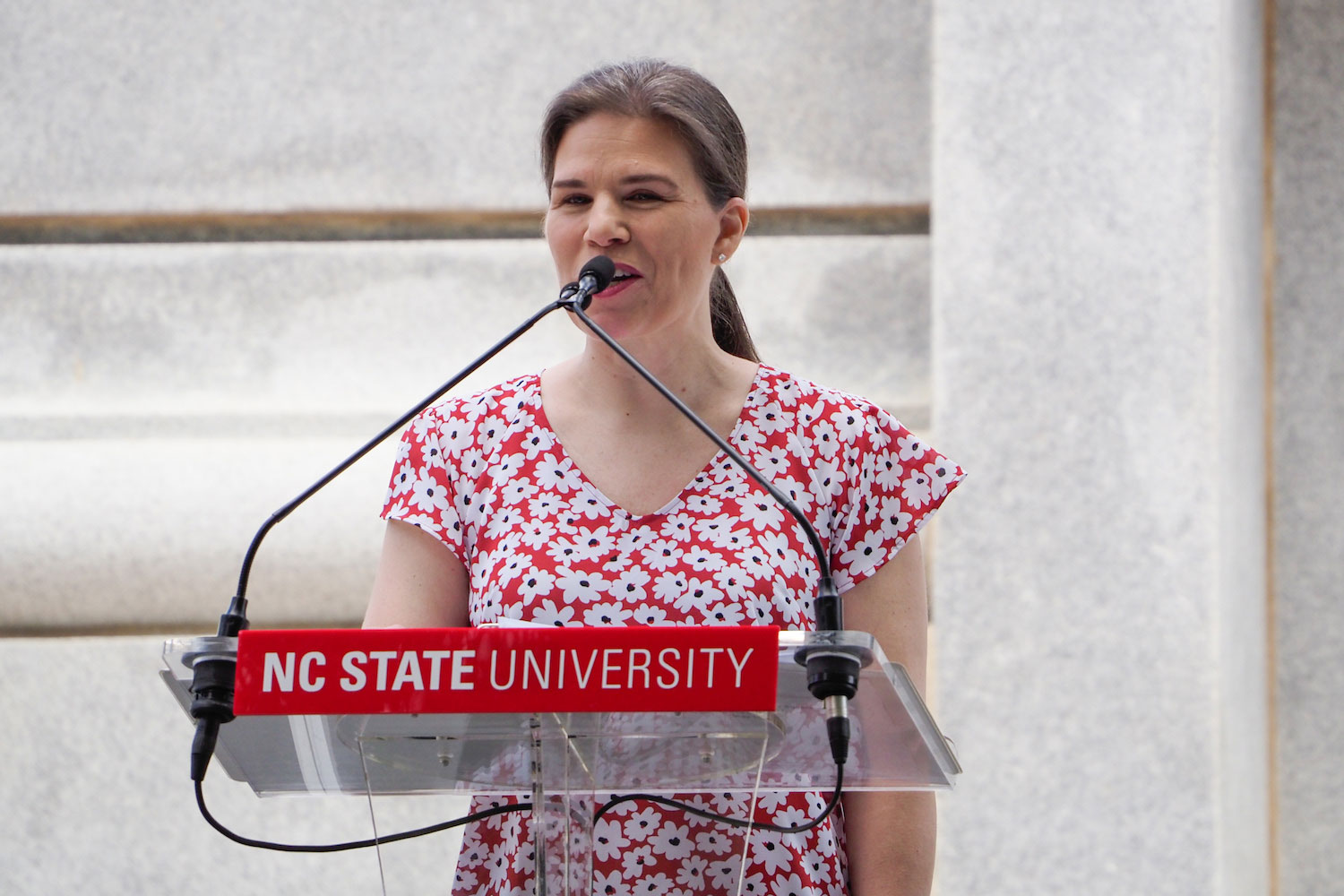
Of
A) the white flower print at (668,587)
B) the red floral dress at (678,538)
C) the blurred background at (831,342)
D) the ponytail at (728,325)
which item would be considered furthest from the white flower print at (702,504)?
the blurred background at (831,342)

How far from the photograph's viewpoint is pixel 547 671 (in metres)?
1.10

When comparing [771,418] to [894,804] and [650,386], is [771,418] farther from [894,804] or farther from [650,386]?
[894,804]

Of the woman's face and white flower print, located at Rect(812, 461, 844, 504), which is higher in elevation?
the woman's face

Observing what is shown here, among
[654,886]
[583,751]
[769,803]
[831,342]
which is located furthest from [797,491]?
[831,342]

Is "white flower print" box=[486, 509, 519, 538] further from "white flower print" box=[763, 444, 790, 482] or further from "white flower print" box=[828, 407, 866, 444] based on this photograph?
"white flower print" box=[828, 407, 866, 444]

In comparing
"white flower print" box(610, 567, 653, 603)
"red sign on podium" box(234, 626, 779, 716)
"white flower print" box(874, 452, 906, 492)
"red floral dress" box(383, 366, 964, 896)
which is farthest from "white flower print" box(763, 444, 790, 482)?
"red sign on podium" box(234, 626, 779, 716)

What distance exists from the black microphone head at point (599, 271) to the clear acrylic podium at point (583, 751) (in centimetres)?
49

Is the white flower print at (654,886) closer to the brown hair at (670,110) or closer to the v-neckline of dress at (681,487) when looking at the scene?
the v-neckline of dress at (681,487)

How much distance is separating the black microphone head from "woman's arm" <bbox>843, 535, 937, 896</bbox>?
0.47 m

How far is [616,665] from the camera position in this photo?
3.59 feet

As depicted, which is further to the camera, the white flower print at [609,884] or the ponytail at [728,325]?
the ponytail at [728,325]

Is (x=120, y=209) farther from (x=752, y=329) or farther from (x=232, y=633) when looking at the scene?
(x=232, y=633)

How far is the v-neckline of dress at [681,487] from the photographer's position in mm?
1636

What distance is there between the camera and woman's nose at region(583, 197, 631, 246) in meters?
1.65
